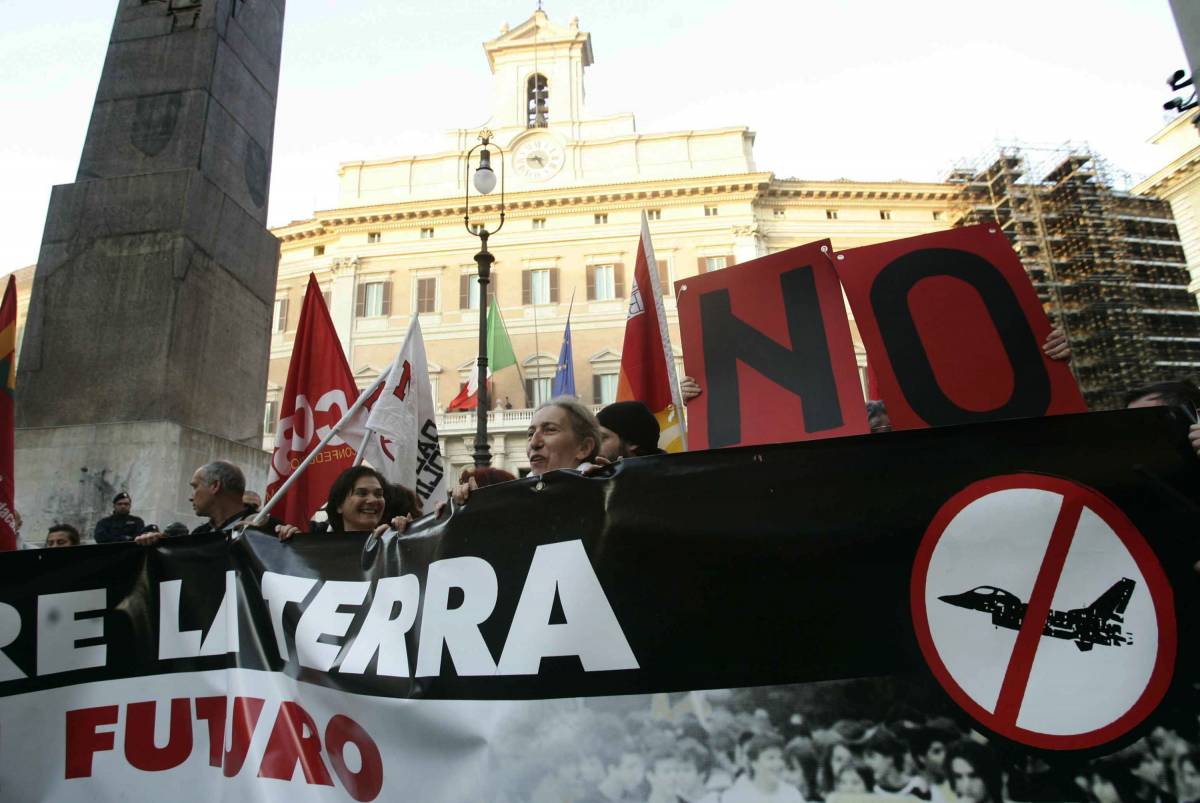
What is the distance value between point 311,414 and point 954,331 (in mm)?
3576

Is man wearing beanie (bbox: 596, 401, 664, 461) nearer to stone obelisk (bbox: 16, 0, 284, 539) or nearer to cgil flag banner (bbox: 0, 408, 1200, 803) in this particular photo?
cgil flag banner (bbox: 0, 408, 1200, 803)

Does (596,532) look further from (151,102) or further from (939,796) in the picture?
(151,102)

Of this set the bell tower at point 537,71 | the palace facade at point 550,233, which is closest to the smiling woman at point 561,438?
the palace facade at point 550,233

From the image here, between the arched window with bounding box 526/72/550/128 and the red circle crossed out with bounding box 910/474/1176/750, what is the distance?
36.1 m

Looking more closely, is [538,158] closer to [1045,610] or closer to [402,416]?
[402,416]

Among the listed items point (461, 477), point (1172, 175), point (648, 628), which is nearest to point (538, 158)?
point (1172, 175)

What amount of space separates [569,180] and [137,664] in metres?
31.6

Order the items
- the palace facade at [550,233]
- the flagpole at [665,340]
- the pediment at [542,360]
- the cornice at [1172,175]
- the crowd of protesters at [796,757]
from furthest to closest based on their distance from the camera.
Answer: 1. the palace facade at [550,233]
2. the pediment at [542,360]
3. the cornice at [1172,175]
4. the flagpole at [665,340]
5. the crowd of protesters at [796,757]

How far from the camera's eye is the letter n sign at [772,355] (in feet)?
9.76

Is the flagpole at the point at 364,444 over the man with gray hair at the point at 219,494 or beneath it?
over

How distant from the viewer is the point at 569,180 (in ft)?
106

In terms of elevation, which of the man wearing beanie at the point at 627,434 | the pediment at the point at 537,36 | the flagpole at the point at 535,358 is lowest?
the man wearing beanie at the point at 627,434

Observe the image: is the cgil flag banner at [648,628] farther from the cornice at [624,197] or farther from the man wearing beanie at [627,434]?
the cornice at [624,197]

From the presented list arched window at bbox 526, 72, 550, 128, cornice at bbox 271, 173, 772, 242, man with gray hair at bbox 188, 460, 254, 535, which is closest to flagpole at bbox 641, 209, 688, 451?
man with gray hair at bbox 188, 460, 254, 535
